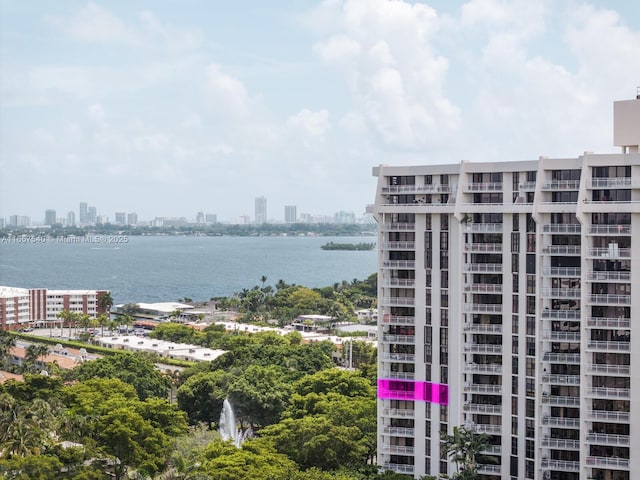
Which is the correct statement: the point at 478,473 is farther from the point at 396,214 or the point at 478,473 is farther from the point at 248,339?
A: the point at 248,339

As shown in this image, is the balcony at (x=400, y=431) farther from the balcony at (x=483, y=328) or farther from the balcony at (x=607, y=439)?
the balcony at (x=607, y=439)

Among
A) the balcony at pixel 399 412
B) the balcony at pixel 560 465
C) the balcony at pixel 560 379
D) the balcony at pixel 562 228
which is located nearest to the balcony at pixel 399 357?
the balcony at pixel 399 412

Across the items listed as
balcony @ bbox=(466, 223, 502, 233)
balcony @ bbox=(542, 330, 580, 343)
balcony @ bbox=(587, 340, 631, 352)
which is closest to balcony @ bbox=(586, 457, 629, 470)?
balcony @ bbox=(587, 340, 631, 352)

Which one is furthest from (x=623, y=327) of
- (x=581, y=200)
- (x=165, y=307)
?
(x=165, y=307)

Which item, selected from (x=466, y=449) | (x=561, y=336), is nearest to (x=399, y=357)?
(x=466, y=449)

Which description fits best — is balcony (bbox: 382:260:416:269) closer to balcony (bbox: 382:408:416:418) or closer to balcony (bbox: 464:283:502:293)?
balcony (bbox: 464:283:502:293)
